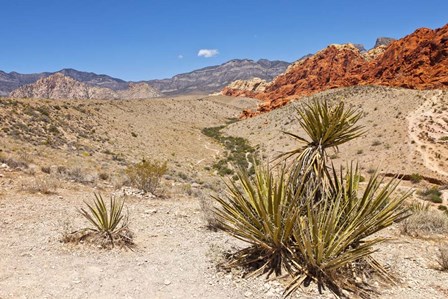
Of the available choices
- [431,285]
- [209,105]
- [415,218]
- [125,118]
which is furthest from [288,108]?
[431,285]

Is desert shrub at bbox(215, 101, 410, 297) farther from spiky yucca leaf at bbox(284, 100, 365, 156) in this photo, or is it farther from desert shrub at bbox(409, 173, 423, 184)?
desert shrub at bbox(409, 173, 423, 184)

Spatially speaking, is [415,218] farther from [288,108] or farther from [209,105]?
[209,105]

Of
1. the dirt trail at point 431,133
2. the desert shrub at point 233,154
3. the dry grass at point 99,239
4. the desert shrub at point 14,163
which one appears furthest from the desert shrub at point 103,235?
the dirt trail at point 431,133

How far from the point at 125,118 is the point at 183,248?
124 feet

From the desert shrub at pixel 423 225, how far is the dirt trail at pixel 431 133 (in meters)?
12.0

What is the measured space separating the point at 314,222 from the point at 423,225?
189 inches

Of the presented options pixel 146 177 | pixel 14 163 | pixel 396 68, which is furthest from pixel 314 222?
pixel 396 68

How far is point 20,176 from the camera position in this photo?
33.3 ft

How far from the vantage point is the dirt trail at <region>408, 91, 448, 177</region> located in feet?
64.7

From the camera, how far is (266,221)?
181 inches

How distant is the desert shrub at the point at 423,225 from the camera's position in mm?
7464

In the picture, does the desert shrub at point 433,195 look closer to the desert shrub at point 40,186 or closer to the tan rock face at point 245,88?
the desert shrub at point 40,186

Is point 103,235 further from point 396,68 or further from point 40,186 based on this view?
point 396,68

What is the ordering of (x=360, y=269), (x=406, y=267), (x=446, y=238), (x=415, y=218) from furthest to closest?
(x=415, y=218)
(x=446, y=238)
(x=406, y=267)
(x=360, y=269)
